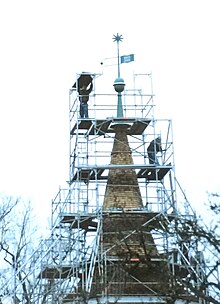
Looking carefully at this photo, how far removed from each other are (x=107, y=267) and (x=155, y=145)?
6.30 metres

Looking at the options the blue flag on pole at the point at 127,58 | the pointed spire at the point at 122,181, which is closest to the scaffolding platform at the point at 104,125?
the pointed spire at the point at 122,181

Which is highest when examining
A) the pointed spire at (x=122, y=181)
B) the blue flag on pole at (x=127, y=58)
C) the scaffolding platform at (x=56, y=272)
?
the blue flag on pole at (x=127, y=58)

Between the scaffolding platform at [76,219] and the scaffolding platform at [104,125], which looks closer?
the scaffolding platform at [76,219]

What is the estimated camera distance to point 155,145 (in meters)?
40.9

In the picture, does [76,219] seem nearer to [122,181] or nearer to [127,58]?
[122,181]

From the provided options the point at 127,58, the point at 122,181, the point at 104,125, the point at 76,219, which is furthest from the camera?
the point at 127,58

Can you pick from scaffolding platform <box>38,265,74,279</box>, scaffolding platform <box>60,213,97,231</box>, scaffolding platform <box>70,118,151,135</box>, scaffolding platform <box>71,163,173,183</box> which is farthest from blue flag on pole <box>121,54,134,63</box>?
scaffolding platform <box>38,265,74,279</box>

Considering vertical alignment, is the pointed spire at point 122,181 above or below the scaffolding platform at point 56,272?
above

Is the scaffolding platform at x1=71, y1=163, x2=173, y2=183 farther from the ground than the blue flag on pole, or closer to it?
closer to it

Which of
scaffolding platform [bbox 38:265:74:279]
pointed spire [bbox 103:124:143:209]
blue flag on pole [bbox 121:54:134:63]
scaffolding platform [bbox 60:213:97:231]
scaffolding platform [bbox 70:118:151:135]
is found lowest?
scaffolding platform [bbox 38:265:74:279]

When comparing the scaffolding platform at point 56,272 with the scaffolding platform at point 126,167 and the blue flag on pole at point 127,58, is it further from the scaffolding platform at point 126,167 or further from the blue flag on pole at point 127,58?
the blue flag on pole at point 127,58

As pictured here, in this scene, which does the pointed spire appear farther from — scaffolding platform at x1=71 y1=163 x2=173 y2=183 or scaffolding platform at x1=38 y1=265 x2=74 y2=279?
scaffolding platform at x1=38 y1=265 x2=74 y2=279

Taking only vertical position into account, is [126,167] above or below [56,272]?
above

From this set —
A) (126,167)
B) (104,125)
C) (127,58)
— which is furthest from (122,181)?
(127,58)
